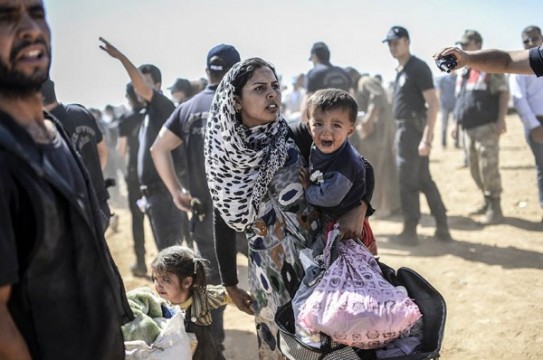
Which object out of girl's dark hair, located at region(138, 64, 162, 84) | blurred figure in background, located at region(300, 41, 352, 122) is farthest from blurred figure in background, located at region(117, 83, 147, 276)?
blurred figure in background, located at region(300, 41, 352, 122)

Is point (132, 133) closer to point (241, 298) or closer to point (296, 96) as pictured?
point (241, 298)

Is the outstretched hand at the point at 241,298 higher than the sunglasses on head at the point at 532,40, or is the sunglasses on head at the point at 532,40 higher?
the sunglasses on head at the point at 532,40

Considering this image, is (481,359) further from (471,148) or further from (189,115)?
(471,148)

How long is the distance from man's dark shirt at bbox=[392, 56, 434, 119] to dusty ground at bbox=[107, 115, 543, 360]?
5.38 ft

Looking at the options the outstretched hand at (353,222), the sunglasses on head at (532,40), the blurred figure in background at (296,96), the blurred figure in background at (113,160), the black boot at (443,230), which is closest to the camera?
the outstretched hand at (353,222)

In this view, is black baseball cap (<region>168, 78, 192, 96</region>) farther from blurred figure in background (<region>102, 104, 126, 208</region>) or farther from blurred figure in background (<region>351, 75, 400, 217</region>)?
blurred figure in background (<region>102, 104, 126, 208</region>)

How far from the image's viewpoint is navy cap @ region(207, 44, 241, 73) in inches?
151

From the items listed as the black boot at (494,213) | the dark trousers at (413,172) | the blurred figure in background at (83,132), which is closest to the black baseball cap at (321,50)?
the dark trousers at (413,172)

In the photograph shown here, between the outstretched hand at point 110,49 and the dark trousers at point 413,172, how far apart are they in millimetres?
3298

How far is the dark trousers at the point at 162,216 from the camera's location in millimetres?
5125

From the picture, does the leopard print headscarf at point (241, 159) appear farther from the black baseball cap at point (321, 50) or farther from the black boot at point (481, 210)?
the black boot at point (481, 210)

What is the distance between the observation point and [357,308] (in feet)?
6.24

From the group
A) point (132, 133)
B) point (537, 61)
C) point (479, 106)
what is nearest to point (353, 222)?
point (537, 61)

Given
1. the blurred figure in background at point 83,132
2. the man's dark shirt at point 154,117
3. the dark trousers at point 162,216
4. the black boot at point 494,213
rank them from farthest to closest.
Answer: the black boot at point 494,213 → the dark trousers at point 162,216 → the man's dark shirt at point 154,117 → the blurred figure in background at point 83,132
